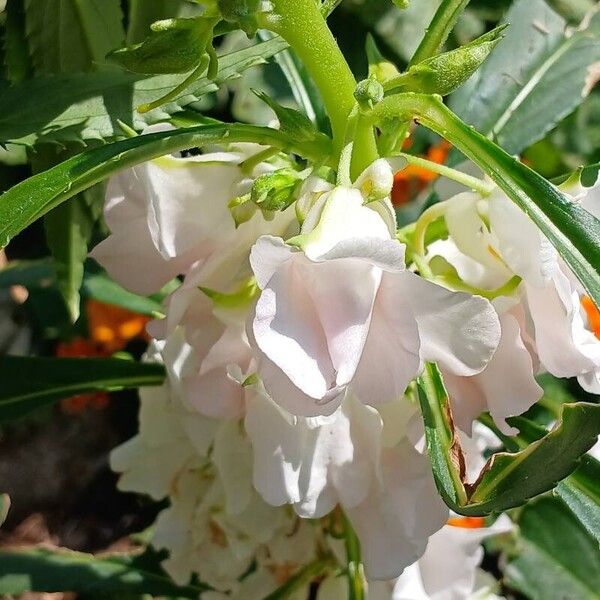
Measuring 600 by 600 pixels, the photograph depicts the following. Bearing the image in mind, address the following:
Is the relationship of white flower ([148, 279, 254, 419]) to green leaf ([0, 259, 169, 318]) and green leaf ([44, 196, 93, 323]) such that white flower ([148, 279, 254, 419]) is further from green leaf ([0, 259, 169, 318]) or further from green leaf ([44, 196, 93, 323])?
green leaf ([0, 259, 169, 318])

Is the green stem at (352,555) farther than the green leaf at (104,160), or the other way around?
the green stem at (352,555)

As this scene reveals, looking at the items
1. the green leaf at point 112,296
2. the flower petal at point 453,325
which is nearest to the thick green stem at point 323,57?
the flower petal at point 453,325

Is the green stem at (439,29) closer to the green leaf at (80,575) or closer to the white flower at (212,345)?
the white flower at (212,345)

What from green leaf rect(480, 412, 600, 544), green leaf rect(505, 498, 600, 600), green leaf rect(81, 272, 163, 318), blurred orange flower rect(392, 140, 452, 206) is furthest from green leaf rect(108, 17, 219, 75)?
blurred orange flower rect(392, 140, 452, 206)

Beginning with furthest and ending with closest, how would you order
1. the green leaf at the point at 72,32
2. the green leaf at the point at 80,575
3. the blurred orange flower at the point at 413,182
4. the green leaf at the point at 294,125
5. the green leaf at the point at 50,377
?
the blurred orange flower at the point at 413,182
the green leaf at the point at 80,575
the green leaf at the point at 50,377
the green leaf at the point at 72,32
the green leaf at the point at 294,125

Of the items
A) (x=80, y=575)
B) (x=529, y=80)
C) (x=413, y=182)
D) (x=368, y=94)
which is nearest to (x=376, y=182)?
(x=368, y=94)

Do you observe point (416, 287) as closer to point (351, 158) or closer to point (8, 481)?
point (351, 158)

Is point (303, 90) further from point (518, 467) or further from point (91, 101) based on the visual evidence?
point (518, 467)
